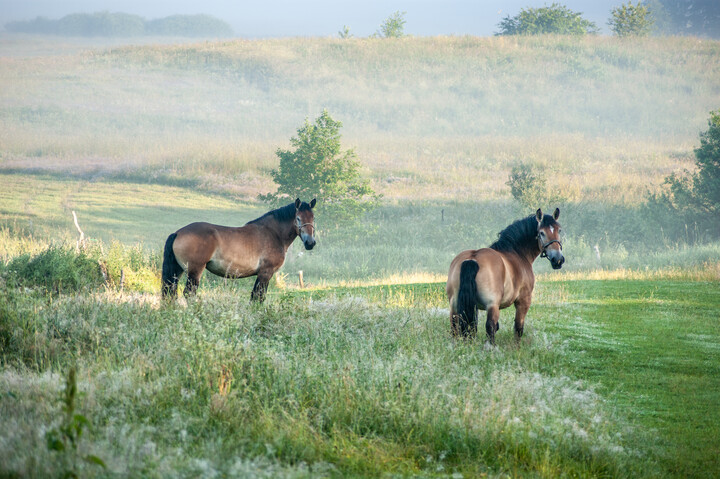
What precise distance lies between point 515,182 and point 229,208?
1607 cm

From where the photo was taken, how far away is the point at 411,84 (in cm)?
8212

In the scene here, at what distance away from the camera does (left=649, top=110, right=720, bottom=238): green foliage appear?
104ft

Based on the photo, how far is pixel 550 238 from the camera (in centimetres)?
980

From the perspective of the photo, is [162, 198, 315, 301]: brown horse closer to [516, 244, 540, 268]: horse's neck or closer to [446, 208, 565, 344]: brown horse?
[446, 208, 565, 344]: brown horse

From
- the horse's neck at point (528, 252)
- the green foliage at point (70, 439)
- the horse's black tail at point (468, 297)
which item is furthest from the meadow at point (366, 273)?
the horse's neck at point (528, 252)

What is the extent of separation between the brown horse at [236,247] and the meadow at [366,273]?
22.8 inches

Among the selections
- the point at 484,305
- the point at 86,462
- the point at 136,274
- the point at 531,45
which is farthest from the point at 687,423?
the point at 531,45

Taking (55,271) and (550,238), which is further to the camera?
(55,271)

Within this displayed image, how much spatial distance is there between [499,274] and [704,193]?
2828cm

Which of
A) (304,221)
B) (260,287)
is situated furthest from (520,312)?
(260,287)

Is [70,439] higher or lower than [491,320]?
higher

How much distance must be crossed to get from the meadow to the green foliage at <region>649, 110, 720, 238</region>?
30.8 inches

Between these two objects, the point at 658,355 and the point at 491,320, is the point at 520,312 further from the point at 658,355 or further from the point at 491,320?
the point at 658,355

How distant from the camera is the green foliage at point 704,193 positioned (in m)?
31.6
